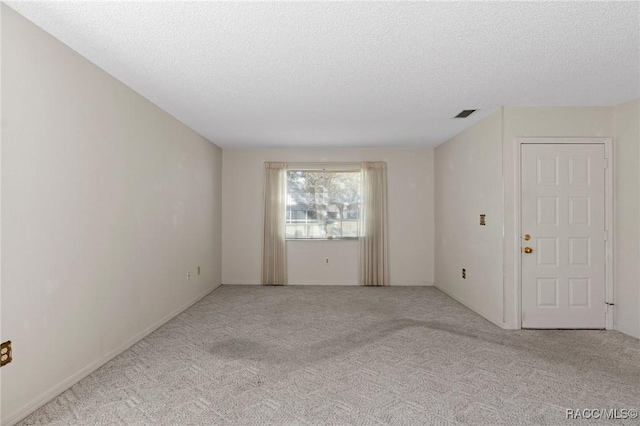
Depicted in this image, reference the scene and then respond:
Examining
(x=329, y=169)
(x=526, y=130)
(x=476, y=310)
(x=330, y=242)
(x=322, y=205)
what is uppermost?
(x=526, y=130)

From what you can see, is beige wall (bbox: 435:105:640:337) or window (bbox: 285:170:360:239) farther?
window (bbox: 285:170:360:239)

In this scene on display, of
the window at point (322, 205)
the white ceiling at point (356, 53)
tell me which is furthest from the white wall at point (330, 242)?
the white ceiling at point (356, 53)

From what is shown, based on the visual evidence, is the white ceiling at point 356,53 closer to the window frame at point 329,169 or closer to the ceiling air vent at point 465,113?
Result: the ceiling air vent at point 465,113

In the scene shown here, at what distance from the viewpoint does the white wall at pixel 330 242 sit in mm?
6387

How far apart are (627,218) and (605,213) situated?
0.63 ft

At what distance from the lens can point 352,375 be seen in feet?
8.89

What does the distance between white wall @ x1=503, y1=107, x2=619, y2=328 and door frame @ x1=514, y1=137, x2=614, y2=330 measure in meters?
0.03

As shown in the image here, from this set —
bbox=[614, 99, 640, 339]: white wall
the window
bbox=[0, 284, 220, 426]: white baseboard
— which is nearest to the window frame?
the window

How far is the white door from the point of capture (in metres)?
3.86

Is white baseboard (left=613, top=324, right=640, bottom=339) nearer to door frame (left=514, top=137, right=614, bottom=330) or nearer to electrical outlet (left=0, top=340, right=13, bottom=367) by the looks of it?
door frame (left=514, top=137, right=614, bottom=330)

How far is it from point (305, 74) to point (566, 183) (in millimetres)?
3163

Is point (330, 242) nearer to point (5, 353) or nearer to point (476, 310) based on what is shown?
point (476, 310)

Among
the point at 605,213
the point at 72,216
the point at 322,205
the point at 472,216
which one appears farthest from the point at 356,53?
the point at 322,205

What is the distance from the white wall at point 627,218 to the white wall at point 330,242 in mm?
2869
